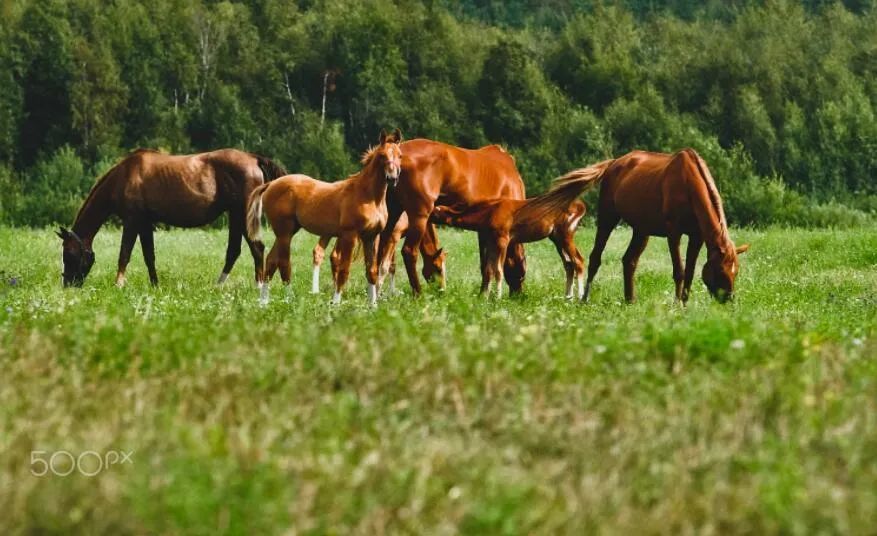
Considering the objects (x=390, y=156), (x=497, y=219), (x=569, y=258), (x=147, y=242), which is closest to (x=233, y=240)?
(x=147, y=242)

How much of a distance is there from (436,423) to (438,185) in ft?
31.4

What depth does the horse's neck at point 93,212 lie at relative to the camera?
759 inches

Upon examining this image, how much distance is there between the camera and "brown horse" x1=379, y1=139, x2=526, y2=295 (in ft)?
50.7

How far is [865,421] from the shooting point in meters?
6.12

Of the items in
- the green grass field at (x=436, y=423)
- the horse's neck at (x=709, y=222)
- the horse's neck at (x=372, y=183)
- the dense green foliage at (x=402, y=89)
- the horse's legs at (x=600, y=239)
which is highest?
the green grass field at (x=436, y=423)

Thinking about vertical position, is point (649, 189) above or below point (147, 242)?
above

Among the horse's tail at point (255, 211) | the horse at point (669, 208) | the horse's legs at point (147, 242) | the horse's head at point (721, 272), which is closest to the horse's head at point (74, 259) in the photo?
the horse's legs at point (147, 242)

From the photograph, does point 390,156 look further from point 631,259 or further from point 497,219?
point 631,259

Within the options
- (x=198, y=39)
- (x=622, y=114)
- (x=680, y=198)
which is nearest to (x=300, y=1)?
(x=198, y=39)

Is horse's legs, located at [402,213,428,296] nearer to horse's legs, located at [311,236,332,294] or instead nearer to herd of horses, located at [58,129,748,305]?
herd of horses, located at [58,129,748,305]

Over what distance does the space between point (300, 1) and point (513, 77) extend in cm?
3874

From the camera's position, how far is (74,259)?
18.7 metres

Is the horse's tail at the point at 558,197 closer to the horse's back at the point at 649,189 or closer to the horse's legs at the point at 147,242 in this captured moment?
the horse's back at the point at 649,189

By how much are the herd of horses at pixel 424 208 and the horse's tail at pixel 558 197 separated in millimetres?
18
